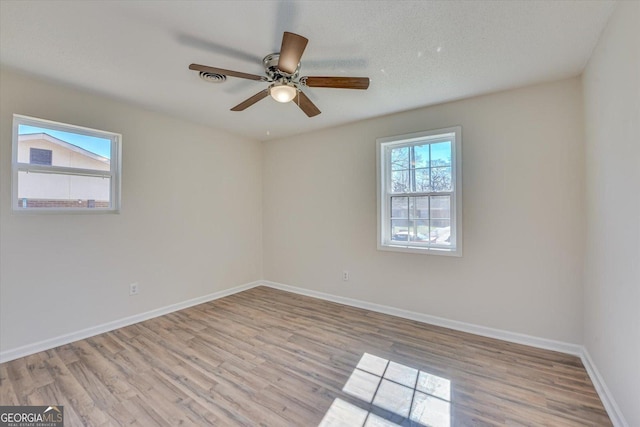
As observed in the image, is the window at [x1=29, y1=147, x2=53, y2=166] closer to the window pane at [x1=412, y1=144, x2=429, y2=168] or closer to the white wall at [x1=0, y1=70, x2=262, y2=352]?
the white wall at [x1=0, y1=70, x2=262, y2=352]

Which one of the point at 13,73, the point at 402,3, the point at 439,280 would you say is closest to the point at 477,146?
the point at 439,280

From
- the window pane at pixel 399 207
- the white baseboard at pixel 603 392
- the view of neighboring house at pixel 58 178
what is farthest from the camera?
the window pane at pixel 399 207

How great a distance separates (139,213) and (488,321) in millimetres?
3977

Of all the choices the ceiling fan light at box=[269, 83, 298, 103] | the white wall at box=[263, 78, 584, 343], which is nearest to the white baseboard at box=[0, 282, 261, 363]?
the white wall at box=[263, 78, 584, 343]

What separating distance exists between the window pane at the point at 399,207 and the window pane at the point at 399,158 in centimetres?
39

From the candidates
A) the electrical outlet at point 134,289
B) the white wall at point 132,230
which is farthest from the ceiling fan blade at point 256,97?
the electrical outlet at point 134,289

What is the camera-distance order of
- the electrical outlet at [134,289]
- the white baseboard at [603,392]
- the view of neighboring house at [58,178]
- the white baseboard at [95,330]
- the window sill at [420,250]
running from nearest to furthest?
1. the white baseboard at [603,392]
2. the white baseboard at [95,330]
3. the view of neighboring house at [58,178]
4. the window sill at [420,250]
5. the electrical outlet at [134,289]

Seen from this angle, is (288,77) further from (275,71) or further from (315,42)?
(315,42)

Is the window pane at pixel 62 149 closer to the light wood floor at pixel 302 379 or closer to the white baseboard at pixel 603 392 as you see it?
the light wood floor at pixel 302 379

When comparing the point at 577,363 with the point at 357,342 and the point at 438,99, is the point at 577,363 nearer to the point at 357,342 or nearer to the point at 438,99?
the point at 357,342

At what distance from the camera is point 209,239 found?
396 cm

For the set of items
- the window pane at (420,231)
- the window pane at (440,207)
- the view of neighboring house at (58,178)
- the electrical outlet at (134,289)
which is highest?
the view of neighboring house at (58,178)

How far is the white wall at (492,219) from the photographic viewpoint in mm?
2443

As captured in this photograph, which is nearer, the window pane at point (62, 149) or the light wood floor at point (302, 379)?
the light wood floor at point (302, 379)
